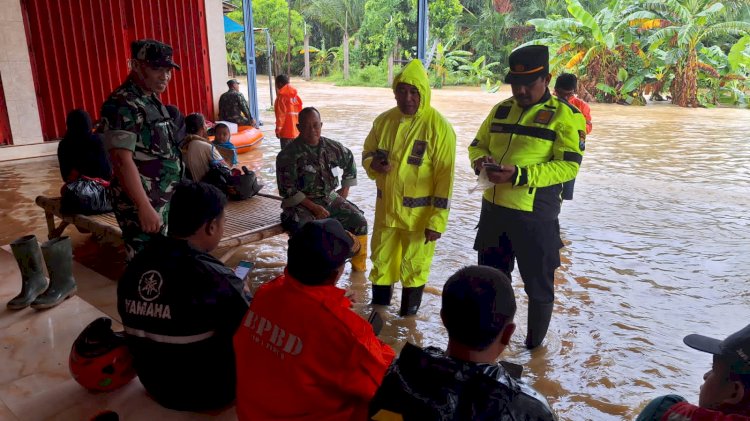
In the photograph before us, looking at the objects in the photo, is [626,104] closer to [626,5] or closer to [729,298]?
[626,5]

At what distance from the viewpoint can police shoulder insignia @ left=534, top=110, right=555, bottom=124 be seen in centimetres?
296

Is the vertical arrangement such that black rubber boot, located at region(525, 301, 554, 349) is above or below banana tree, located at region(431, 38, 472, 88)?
below

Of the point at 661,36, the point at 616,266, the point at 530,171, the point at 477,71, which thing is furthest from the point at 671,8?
the point at 530,171

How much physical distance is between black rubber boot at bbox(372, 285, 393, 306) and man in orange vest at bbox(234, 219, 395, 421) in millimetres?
2095

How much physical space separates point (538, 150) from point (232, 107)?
9.58 meters

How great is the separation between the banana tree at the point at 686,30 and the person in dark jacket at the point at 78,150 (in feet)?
66.5

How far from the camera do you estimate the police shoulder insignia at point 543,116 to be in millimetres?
2963

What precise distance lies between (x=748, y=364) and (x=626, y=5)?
23.9 meters

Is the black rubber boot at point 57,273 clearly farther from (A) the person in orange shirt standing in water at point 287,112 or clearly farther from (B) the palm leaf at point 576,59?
(B) the palm leaf at point 576,59

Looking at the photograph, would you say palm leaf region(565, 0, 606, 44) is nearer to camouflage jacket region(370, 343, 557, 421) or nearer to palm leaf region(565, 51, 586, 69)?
palm leaf region(565, 51, 586, 69)

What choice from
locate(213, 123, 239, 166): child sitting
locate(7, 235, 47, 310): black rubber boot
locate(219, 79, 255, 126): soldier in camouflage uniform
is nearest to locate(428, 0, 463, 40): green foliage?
locate(219, 79, 255, 126): soldier in camouflage uniform

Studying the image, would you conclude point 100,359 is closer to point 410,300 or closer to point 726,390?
point 410,300

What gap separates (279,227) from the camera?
450 cm

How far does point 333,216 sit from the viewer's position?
446 cm
